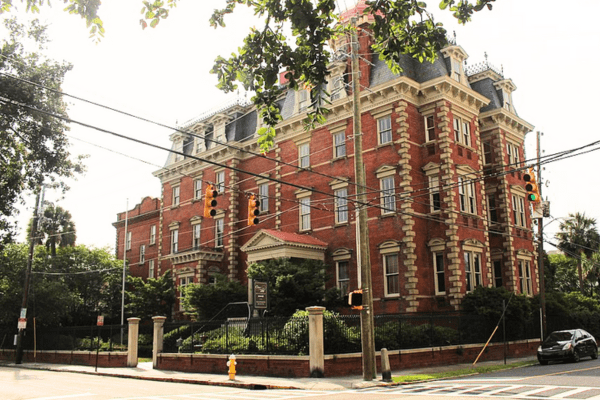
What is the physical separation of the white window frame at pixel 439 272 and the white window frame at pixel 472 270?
4.46 ft

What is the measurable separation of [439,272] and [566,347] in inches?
293

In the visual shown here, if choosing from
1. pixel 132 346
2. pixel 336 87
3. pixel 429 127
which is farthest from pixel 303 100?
pixel 132 346

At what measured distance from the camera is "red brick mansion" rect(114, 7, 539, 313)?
30750mm

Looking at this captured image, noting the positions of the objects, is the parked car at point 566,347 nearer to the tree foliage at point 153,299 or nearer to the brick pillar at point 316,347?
the brick pillar at point 316,347

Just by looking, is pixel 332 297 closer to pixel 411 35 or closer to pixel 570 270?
pixel 411 35

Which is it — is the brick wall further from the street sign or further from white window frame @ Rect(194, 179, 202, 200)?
white window frame @ Rect(194, 179, 202, 200)

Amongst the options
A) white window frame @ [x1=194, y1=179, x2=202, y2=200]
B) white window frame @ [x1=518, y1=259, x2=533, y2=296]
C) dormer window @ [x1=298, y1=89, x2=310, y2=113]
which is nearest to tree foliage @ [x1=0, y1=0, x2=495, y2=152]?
dormer window @ [x1=298, y1=89, x2=310, y2=113]

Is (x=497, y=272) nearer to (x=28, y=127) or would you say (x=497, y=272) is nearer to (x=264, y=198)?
(x=264, y=198)

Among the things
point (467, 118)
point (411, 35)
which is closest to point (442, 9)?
point (411, 35)

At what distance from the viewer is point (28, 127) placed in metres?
27.2

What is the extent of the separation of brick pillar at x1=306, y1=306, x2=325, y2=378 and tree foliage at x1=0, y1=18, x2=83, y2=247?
14.9 metres

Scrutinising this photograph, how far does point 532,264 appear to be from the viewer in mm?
37406

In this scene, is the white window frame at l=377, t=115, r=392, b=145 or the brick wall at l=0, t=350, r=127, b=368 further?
the white window frame at l=377, t=115, r=392, b=145

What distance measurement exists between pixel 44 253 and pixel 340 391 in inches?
1412
